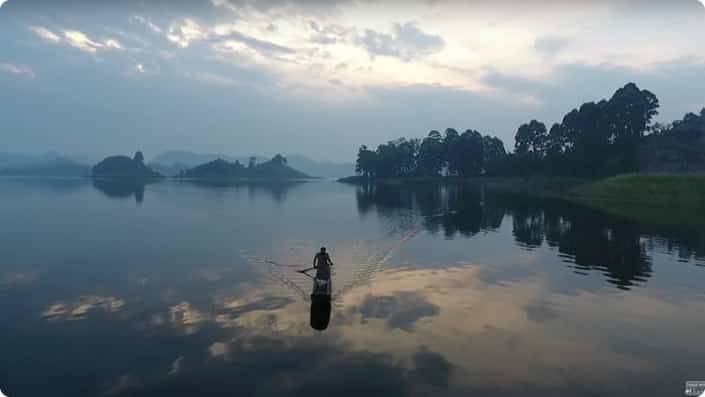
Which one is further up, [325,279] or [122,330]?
[325,279]

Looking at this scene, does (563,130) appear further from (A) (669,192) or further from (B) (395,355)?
(B) (395,355)

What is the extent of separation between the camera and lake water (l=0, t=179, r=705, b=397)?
15.1 metres

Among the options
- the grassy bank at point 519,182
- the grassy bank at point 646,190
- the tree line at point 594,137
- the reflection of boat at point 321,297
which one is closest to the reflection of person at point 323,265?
the reflection of boat at point 321,297

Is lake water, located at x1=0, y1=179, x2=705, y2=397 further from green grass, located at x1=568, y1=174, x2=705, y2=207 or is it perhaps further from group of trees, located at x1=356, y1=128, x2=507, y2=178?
group of trees, located at x1=356, y1=128, x2=507, y2=178

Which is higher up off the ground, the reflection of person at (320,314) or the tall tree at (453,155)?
the tall tree at (453,155)

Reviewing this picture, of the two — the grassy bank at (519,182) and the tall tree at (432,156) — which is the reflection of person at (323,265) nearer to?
the grassy bank at (519,182)

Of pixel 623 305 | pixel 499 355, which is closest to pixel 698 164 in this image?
pixel 623 305

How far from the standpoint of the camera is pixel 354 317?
68.7ft

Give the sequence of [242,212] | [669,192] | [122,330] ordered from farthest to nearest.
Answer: [669,192]
[242,212]
[122,330]

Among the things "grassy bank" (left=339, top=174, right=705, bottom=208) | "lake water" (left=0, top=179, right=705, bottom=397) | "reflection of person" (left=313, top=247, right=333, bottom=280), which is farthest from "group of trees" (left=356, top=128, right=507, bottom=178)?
"reflection of person" (left=313, top=247, right=333, bottom=280)

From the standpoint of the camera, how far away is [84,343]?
1764 cm

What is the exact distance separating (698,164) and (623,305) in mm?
112585

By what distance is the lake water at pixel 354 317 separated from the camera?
596 inches

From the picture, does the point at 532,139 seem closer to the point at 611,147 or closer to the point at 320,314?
the point at 611,147
